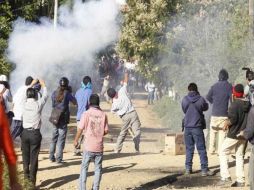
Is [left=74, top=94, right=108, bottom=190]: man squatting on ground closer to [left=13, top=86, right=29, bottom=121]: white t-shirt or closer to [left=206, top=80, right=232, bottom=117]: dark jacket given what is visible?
[left=13, top=86, right=29, bottom=121]: white t-shirt

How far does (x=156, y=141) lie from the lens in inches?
856

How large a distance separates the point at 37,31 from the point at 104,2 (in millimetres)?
2571

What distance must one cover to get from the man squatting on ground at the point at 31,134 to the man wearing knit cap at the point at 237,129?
3212 mm

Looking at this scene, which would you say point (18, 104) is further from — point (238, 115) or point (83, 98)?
point (238, 115)

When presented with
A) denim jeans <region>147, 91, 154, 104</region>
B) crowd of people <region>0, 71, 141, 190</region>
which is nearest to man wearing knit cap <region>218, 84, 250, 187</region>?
crowd of people <region>0, 71, 141, 190</region>

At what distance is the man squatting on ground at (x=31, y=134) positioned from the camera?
11.2 m

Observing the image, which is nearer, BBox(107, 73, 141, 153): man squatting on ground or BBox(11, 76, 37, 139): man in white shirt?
BBox(11, 76, 37, 139): man in white shirt

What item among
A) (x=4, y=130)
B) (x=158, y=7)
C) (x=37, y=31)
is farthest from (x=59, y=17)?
(x=4, y=130)

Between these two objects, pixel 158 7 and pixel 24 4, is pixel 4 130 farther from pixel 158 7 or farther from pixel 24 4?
pixel 158 7

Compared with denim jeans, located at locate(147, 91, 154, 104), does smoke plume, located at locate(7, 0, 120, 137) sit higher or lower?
higher

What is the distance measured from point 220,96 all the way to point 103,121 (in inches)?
158

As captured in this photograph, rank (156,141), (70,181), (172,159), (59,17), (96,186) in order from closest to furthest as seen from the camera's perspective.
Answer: (96,186)
(70,181)
(172,159)
(156,141)
(59,17)

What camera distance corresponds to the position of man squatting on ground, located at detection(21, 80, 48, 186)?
11.2 metres

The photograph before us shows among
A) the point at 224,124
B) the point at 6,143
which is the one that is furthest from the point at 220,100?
the point at 6,143
